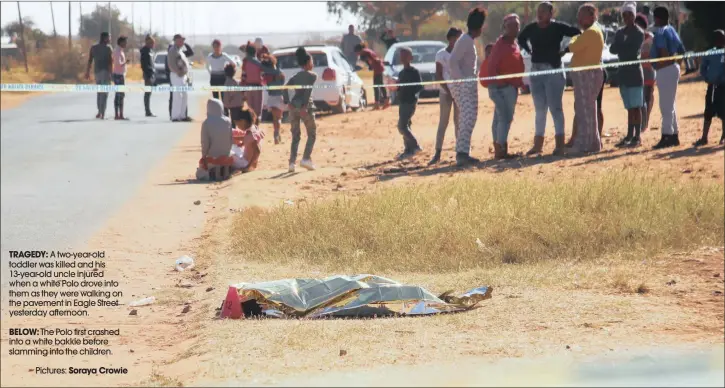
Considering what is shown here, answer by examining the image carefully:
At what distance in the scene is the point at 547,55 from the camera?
1427cm

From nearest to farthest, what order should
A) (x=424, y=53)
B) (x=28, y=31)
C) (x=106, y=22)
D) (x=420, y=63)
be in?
(x=420, y=63), (x=424, y=53), (x=106, y=22), (x=28, y=31)

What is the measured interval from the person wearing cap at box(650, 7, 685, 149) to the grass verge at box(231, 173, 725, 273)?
9.67ft

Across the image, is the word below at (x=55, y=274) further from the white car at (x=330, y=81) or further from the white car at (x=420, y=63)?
the white car at (x=420, y=63)

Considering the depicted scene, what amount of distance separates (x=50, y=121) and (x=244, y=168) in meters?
11.8

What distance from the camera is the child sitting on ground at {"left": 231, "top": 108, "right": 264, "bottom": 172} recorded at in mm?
15242

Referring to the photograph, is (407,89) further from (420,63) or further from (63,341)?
(420,63)

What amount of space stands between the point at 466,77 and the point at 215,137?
3.04m

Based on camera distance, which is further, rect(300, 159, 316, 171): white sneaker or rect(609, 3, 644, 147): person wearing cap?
rect(300, 159, 316, 171): white sneaker

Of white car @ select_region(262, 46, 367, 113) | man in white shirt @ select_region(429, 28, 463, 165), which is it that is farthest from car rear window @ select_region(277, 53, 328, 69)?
man in white shirt @ select_region(429, 28, 463, 165)

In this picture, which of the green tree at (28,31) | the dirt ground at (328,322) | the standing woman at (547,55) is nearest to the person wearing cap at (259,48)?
the dirt ground at (328,322)

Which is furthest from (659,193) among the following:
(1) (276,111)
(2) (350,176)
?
(1) (276,111)

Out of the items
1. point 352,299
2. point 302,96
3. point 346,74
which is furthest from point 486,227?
point 346,74

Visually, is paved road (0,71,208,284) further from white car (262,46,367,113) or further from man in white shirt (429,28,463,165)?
man in white shirt (429,28,463,165)

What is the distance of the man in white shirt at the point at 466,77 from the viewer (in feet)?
46.8
